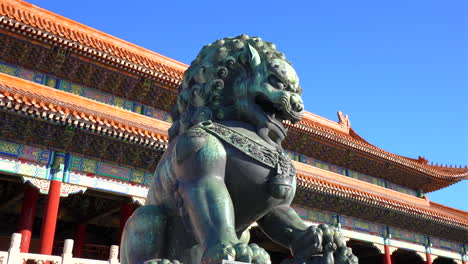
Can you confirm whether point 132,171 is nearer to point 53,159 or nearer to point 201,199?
point 53,159

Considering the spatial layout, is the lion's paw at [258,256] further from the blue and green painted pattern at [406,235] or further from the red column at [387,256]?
the blue and green painted pattern at [406,235]

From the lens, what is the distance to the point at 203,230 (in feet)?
6.03

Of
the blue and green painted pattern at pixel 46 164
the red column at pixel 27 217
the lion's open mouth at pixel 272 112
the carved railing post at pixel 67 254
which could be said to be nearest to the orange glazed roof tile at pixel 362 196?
the blue and green painted pattern at pixel 46 164

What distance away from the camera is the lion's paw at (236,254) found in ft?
5.34

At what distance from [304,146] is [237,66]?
48.5ft

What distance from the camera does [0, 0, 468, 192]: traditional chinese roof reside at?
1083 cm

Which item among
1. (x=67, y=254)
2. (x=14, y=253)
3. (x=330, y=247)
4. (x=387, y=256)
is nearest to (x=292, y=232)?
(x=330, y=247)

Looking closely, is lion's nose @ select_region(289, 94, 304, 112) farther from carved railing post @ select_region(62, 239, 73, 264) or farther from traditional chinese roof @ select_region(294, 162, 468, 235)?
traditional chinese roof @ select_region(294, 162, 468, 235)

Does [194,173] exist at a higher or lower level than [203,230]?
higher

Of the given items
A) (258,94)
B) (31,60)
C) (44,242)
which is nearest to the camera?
(258,94)

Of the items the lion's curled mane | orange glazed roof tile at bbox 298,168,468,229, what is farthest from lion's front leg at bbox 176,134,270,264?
orange glazed roof tile at bbox 298,168,468,229

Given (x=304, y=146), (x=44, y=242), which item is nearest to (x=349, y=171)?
(x=304, y=146)

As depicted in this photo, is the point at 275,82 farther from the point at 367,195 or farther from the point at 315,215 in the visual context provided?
the point at 367,195

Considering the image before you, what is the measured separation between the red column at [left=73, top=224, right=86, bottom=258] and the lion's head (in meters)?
11.7
